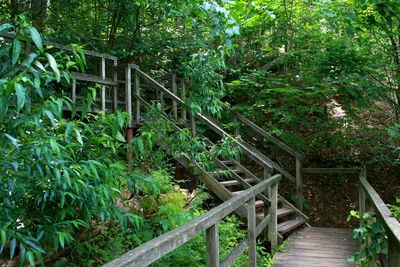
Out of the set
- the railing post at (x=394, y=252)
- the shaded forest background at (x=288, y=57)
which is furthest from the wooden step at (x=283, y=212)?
the railing post at (x=394, y=252)

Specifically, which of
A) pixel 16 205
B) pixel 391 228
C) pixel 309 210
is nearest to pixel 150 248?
pixel 16 205

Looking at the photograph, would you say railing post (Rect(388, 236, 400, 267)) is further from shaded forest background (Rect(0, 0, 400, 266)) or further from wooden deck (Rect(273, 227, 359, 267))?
shaded forest background (Rect(0, 0, 400, 266))

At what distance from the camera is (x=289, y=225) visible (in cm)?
657

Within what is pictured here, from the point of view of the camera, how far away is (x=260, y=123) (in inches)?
385

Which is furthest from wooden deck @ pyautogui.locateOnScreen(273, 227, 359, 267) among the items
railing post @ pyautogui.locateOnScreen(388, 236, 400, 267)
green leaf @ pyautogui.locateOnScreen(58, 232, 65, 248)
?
green leaf @ pyautogui.locateOnScreen(58, 232, 65, 248)

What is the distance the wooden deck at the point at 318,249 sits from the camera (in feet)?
16.2

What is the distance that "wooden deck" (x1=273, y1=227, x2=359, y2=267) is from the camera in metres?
4.93

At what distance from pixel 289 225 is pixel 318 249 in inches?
40.8

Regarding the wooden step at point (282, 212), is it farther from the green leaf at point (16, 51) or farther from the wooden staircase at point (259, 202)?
the green leaf at point (16, 51)

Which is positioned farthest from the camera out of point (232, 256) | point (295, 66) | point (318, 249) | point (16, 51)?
point (295, 66)

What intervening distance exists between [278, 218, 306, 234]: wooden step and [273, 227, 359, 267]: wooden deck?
0.42 ft

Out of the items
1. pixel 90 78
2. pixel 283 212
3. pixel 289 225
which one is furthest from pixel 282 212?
pixel 90 78

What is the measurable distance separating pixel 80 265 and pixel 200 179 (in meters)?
2.86

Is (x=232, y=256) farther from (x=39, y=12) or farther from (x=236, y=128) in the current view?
(x=39, y=12)
